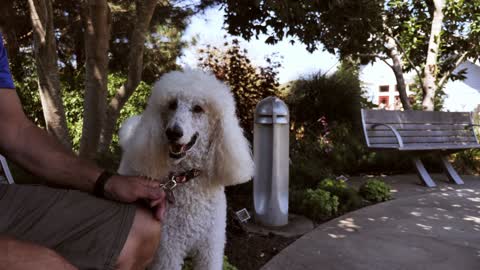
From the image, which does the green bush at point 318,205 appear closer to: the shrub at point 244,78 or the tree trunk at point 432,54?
the shrub at point 244,78

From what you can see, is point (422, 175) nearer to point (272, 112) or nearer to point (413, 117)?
point (413, 117)

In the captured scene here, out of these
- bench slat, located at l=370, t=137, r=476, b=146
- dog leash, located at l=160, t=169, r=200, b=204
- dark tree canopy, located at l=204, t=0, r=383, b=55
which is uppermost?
dark tree canopy, located at l=204, t=0, r=383, b=55

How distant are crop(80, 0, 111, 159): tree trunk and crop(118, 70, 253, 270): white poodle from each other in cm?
246

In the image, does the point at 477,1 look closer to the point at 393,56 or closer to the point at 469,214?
the point at 393,56

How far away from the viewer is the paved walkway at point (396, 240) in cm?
257

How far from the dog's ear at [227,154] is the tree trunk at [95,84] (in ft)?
8.64

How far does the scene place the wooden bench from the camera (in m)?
5.35

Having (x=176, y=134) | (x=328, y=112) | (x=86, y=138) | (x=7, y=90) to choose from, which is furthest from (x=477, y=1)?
(x=7, y=90)

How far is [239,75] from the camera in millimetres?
6172

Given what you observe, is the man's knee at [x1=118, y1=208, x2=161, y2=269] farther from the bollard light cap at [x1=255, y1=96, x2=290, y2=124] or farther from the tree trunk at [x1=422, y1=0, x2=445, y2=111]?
the tree trunk at [x1=422, y1=0, x2=445, y2=111]

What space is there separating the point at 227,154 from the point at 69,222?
786 millimetres

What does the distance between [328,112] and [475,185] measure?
9.64 feet

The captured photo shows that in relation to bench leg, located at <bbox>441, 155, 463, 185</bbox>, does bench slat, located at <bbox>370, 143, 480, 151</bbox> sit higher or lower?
higher

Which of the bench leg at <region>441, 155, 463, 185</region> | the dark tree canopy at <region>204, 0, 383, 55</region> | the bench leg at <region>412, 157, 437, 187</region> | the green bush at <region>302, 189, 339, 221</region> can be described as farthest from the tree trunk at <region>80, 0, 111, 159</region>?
the bench leg at <region>441, 155, 463, 185</region>
